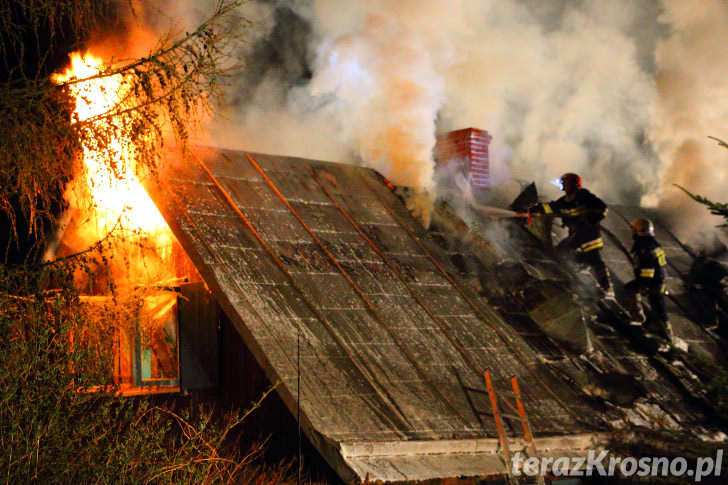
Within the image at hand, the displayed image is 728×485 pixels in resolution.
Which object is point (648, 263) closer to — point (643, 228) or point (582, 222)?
point (643, 228)

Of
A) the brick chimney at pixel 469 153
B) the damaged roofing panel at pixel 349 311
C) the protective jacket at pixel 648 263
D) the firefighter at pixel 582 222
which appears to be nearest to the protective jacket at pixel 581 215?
the firefighter at pixel 582 222

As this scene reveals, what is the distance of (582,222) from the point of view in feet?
44.8

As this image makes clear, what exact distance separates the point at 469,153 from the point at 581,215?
97.9 inches

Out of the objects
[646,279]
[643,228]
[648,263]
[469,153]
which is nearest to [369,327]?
[646,279]

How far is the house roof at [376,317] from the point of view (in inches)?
343

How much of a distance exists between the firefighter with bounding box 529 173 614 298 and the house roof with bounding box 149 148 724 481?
0.54 meters

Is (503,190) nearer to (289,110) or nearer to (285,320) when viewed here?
(289,110)

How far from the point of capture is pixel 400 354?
9906 mm

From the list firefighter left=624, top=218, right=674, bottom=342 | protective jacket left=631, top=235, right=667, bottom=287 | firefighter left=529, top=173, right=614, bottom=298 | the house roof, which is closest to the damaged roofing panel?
the house roof

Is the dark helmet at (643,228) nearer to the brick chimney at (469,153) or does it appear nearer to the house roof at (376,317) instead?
the house roof at (376,317)

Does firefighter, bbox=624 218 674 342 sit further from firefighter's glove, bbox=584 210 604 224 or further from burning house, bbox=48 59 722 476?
firefighter's glove, bbox=584 210 604 224

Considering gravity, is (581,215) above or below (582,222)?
above

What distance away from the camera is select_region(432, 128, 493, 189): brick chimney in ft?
50.3

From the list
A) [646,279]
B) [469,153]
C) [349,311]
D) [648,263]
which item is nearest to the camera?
[349,311]
